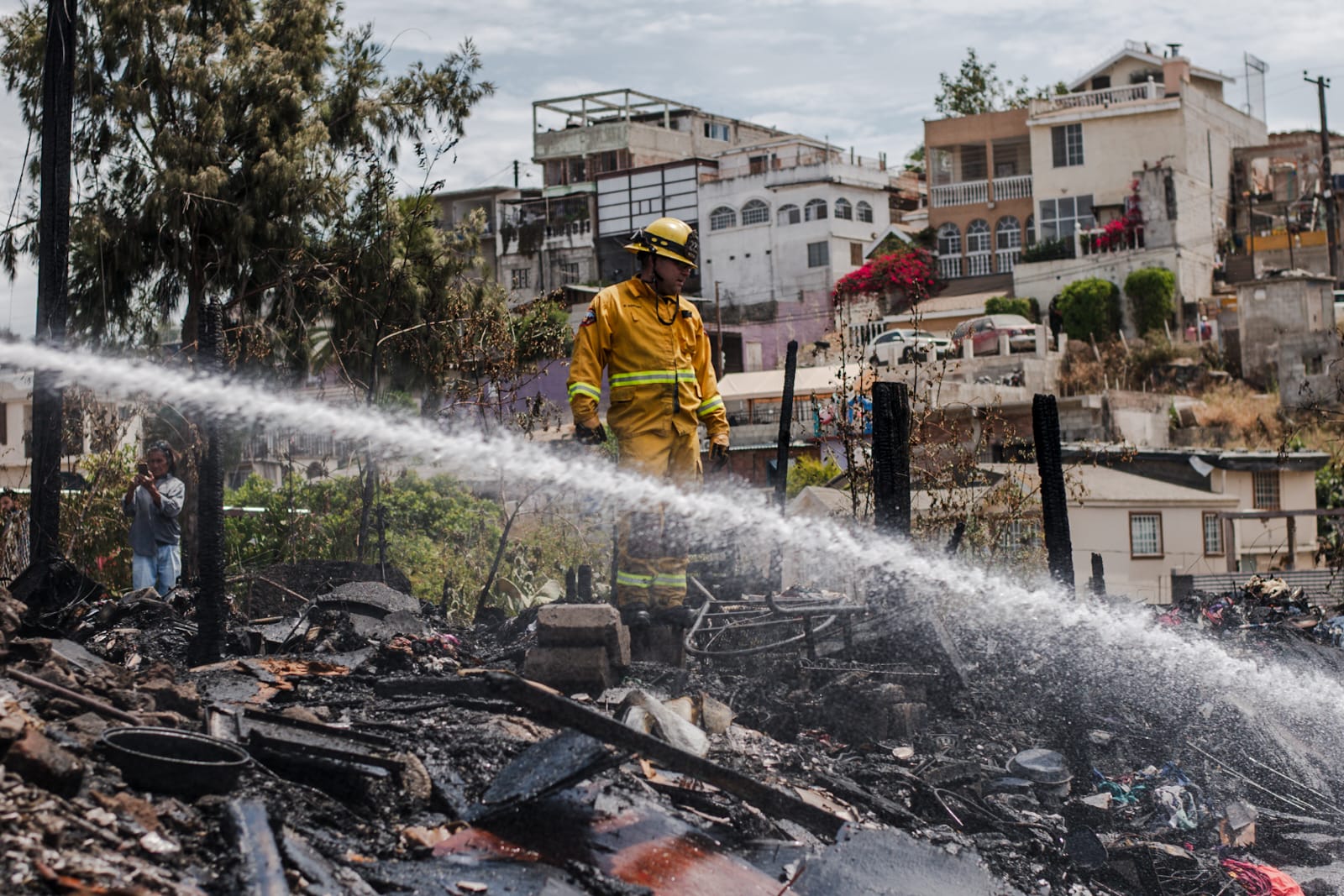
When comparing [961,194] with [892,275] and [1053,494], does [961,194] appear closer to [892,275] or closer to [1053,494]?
[892,275]

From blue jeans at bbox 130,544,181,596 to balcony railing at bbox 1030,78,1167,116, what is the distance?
1735 inches

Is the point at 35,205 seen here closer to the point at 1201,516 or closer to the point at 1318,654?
the point at 1318,654

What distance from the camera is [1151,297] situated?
134 feet

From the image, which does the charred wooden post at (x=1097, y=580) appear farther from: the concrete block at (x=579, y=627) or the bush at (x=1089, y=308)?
the bush at (x=1089, y=308)

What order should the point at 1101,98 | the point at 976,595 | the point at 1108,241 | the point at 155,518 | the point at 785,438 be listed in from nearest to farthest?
1. the point at 976,595
2. the point at 785,438
3. the point at 155,518
4. the point at 1108,241
5. the point at 1101,98

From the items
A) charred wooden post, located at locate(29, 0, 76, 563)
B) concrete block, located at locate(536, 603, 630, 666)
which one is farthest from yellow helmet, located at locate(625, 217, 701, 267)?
charred wooden post, located at locate(29, 0, 76, 563)

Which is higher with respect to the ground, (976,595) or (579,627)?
(579,627)

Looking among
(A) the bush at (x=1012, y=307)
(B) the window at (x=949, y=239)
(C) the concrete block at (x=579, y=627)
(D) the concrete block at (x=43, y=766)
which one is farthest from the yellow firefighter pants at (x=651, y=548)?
(B) the window at (x=949, y=239)

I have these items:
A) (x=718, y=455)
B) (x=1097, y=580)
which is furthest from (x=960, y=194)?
(x=718, y=455)

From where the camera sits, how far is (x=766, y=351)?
166ft

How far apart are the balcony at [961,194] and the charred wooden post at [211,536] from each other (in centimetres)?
4658

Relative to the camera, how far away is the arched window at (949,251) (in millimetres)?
50562

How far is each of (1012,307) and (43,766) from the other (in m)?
42.0

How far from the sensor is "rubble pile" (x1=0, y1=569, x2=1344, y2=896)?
4.22 meters
